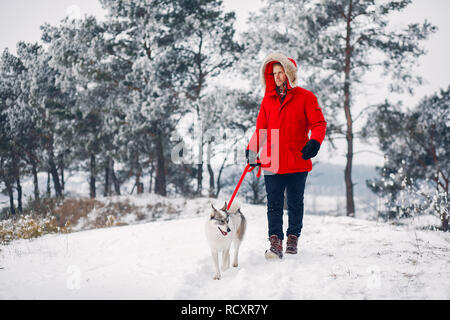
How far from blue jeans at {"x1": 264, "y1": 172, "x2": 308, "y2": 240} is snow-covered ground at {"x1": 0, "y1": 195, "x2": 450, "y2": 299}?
44cm

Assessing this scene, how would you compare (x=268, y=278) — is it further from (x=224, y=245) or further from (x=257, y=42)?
(x=257, y=42)

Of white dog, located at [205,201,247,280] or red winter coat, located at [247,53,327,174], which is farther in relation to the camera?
red winter coat, located at [247,53,327,174]

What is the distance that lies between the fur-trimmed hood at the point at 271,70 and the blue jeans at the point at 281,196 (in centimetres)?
114

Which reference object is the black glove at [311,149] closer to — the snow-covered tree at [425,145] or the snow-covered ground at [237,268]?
the snow-covered ground at [237,268]

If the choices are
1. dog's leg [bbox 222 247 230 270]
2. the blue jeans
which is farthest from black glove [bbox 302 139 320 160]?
dog's leg [bbox 222 247 230 270]

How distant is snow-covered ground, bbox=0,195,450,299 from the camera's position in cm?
287

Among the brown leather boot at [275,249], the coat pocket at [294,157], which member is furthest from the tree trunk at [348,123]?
the coat pocket at [294,157]

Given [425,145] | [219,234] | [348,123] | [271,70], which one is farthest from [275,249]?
[425,145]

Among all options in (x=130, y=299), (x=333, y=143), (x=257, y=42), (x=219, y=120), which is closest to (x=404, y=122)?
(x=333, y=143)

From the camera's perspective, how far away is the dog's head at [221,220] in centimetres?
345

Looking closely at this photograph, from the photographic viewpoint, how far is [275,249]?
3875 millimetres

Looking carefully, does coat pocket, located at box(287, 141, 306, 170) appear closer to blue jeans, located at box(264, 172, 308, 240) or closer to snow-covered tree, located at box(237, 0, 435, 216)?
blue jeans, located at box(264, 172, 308, 240)

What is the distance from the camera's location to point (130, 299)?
2.81m

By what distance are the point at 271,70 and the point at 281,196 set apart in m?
1.62
